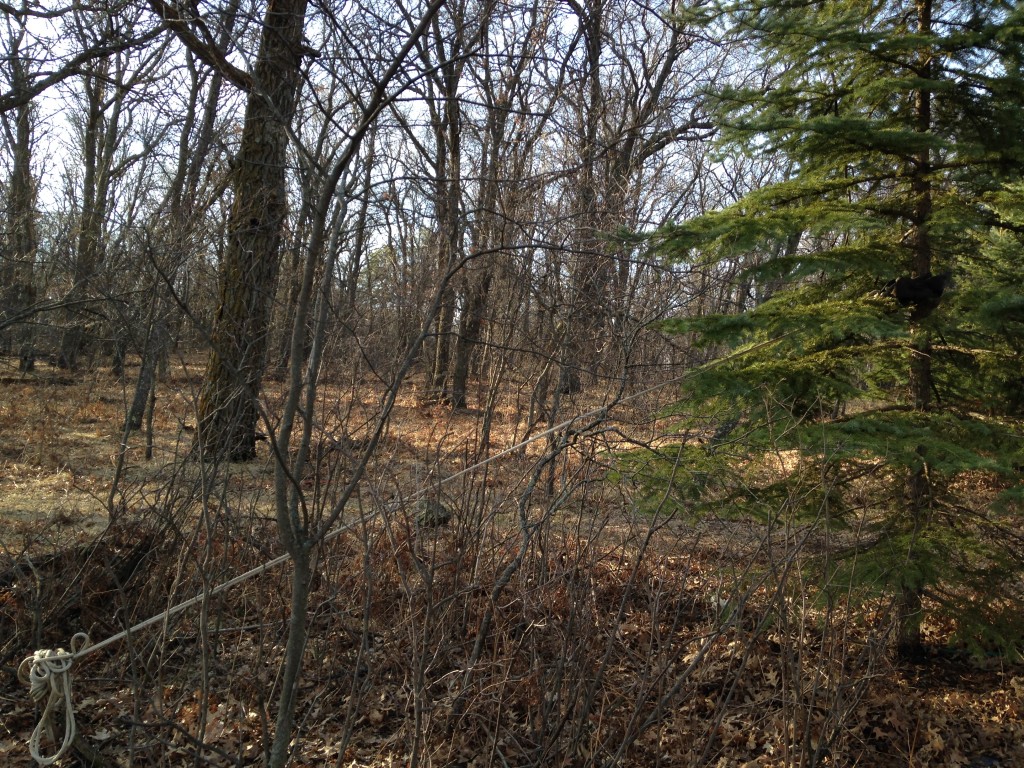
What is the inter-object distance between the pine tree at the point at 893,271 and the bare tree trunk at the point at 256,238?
227 centimetres

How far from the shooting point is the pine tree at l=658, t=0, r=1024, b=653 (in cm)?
379

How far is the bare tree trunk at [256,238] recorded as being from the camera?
230 centimetres

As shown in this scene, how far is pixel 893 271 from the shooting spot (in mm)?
4082

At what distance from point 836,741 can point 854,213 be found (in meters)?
2.73

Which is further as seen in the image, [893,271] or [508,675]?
[893,271]

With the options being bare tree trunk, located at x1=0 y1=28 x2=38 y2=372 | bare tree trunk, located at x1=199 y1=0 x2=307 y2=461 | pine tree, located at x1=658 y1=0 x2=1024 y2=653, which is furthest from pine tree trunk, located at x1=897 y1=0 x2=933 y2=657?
bare tree trunk, located at x1=0 y1=28 x2=38 y2=372

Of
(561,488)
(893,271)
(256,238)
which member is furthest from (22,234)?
(893,271)

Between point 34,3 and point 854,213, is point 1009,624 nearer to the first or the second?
point 854,213

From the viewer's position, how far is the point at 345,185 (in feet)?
6.97

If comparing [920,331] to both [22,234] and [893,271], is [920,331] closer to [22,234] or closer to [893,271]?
[893,271]

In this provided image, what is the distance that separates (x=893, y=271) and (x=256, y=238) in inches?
181

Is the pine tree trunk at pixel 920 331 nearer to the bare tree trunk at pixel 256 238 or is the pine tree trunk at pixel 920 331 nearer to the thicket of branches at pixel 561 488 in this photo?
the thicket of branches at pixel 561 488

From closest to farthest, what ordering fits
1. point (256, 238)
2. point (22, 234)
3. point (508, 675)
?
point (508, 675) < point (256, 238) < point (22, 234)

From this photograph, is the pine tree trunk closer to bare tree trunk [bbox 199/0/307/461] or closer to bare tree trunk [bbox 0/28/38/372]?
bare tree trunk [bbox 199/0/307/461]
